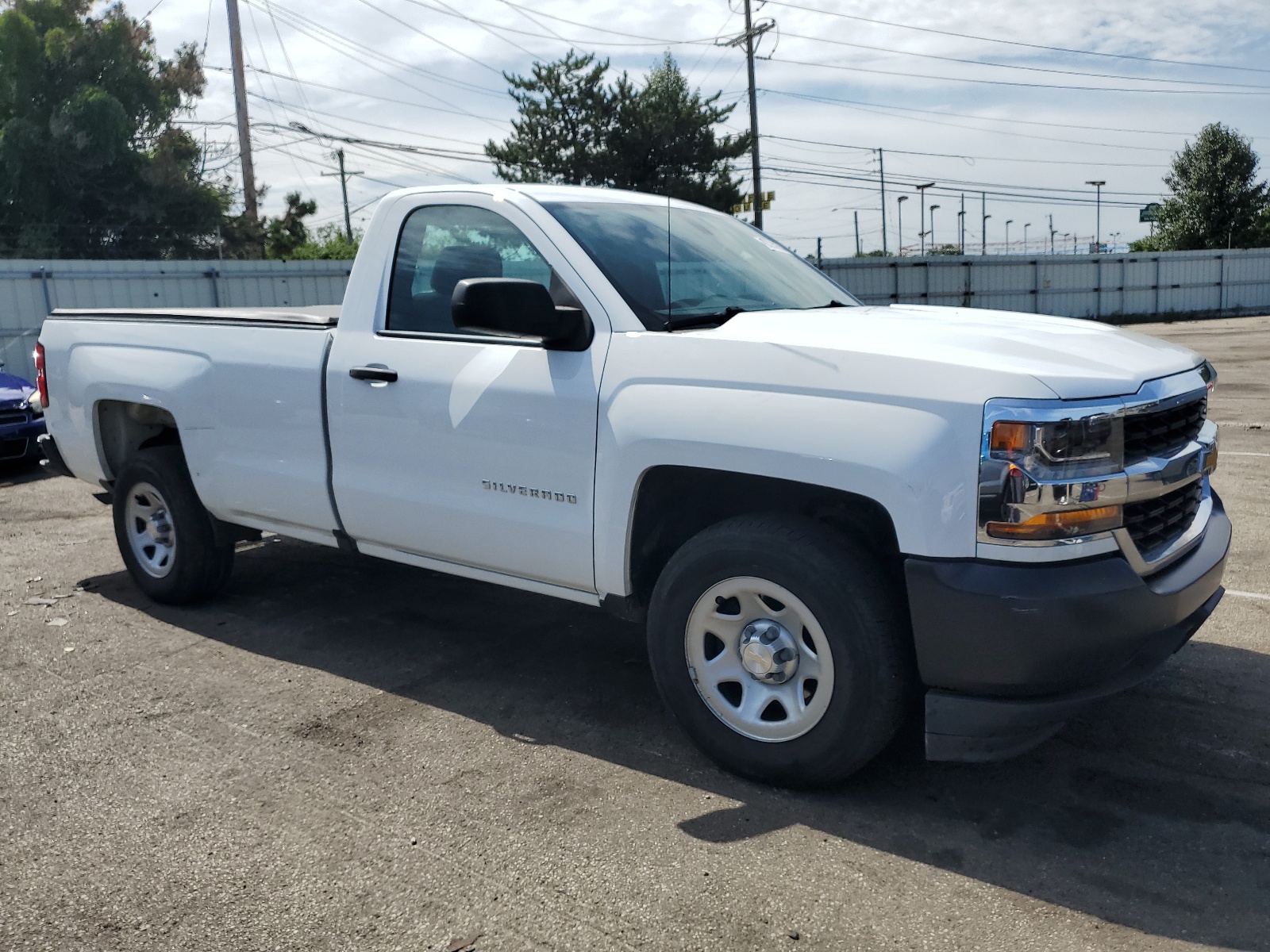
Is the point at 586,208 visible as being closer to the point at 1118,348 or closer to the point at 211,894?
the point at 1118,348

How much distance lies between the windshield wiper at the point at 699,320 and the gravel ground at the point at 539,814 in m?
1.47

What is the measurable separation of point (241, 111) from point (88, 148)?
7.66m

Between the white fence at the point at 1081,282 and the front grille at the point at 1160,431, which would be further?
the white fence at the point at 1081,282

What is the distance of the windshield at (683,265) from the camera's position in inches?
154

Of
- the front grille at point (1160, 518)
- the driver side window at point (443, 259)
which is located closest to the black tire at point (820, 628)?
the front grille at point (1160, 518)

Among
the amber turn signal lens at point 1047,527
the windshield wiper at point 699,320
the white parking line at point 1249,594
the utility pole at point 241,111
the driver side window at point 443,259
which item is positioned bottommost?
the white parking line at point 1249,594

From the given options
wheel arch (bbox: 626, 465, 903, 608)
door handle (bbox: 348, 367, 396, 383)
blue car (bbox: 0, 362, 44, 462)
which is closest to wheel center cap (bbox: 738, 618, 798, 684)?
wheel arch (bbox: 626, 465, 903, 608)

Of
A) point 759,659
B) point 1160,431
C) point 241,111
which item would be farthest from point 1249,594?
point 241,111

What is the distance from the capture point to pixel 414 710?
427 centimetres

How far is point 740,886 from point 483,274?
8.11 feet

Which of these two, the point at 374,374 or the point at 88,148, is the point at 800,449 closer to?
the point at 374,374

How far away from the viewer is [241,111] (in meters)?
27.2

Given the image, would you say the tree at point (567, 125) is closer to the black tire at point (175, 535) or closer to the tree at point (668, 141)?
the tree at point (668, 141)

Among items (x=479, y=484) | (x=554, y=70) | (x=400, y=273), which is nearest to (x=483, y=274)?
(x=400, y=273)
